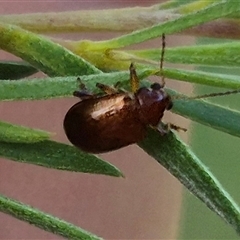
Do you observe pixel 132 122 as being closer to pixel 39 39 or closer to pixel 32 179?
pixel 39 39

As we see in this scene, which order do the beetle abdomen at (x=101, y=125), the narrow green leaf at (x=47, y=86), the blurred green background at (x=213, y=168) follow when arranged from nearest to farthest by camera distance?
1. the narrow green leaf at (x=47, y=86)
2. the beetle abdomen at (x=101, y=125)
3. the blurred green background at (x=213, y=168)

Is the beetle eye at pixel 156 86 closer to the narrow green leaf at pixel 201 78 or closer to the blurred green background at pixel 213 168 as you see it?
the narrow green leaf at pixel 201 78

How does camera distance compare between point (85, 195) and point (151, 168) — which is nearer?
point (85, 195)

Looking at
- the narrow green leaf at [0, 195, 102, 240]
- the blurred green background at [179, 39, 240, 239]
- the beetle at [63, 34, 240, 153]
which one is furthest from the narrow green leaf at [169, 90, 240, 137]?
the blurred green background at [179, 39, 240, 239]

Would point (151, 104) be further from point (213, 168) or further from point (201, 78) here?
point (213, 168)

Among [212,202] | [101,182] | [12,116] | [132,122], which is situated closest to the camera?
[212,202]

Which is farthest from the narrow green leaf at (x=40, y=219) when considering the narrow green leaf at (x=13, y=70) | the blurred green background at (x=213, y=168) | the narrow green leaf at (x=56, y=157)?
the blurred green background at (x=213, y=168)

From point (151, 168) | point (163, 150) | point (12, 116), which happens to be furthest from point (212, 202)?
point (151, 168)
